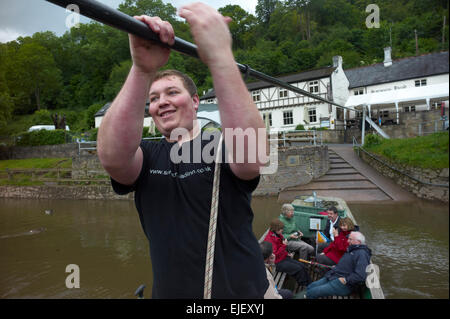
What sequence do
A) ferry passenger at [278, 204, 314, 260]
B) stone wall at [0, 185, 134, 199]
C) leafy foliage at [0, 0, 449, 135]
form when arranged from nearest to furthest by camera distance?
leafy foliage at [0, 0, 449, 135]
ferry passenger at [278, 204, 314, 260]
stone wall at [0, 185, 134, 199]

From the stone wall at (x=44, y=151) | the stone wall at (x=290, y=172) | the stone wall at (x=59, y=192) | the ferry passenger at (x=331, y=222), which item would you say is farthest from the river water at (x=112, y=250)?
the stone wall at (x=44, y=151)

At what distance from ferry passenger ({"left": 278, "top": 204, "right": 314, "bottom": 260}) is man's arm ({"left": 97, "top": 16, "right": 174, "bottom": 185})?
385 centimetres

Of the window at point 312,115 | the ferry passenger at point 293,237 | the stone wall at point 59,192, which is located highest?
the window at point 312,115

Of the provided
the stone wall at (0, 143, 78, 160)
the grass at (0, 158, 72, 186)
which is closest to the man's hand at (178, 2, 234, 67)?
the grass at (0, 158, 72, 186)

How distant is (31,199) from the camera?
13.8 metres

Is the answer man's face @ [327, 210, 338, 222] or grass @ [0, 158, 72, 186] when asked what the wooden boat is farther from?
grass @ [0, 158, 72, 186]

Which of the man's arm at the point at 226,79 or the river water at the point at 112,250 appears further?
the river water at the point at 112,250

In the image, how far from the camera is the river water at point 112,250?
1.97 feet

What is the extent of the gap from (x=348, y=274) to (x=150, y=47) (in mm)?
2968

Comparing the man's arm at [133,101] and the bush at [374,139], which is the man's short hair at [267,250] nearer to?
the bush at [374,139]

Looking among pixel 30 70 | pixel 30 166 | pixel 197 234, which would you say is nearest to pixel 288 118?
pixel 30 166

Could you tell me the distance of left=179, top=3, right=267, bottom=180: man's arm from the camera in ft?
1.57

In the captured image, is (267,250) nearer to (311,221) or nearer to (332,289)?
(332,289)
